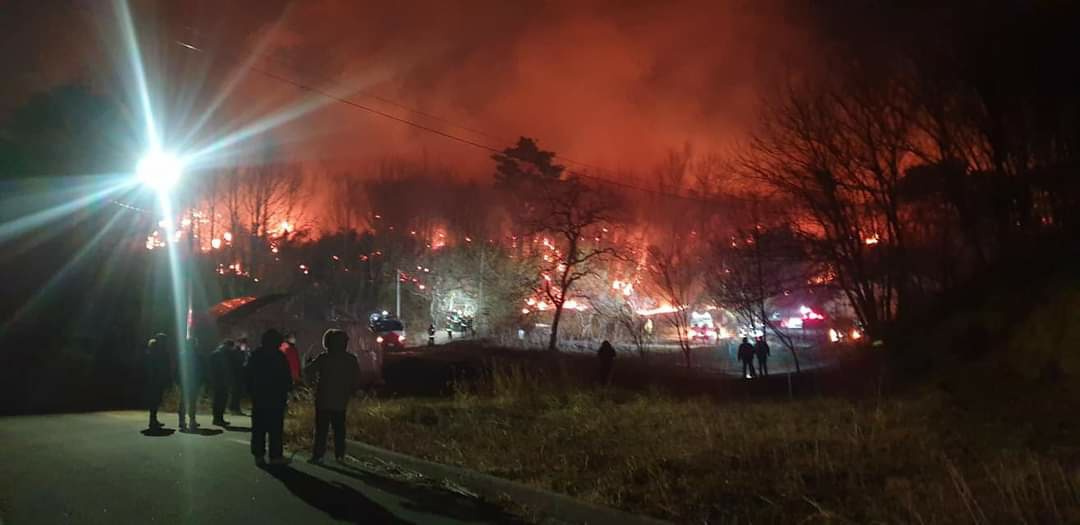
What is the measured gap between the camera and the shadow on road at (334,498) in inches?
312

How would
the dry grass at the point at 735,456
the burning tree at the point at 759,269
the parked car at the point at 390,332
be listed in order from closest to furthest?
the dry grass at the point at 735,456
the burning tree at the point at 759,269
the parked car at the point at 390,332

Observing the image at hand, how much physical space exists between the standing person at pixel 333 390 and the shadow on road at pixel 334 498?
78cm

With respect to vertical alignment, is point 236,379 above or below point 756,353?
below

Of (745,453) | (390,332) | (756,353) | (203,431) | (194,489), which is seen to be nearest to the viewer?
(194,489)

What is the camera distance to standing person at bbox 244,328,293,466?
1097 centimetres

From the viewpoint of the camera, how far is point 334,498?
8766 millimetres

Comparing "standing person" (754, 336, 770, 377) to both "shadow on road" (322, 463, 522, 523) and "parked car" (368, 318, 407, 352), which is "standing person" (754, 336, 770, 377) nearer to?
"parked car" (368, 318, 407, 352)

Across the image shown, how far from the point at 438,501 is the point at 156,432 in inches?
298

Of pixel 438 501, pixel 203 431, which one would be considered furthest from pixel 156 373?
pixel 438 501

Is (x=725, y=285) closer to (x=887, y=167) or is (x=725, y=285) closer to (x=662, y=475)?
(x=887, y=167)

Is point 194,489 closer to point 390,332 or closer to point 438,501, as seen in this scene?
point 438,501

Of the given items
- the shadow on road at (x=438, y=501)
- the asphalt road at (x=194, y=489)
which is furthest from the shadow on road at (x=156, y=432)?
the shadow on road at (x=438, y=501)

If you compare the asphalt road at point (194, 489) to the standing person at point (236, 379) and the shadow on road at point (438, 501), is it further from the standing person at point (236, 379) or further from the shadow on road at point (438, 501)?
the standing person at point (236, 379)

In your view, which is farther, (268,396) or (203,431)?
(203,431)
